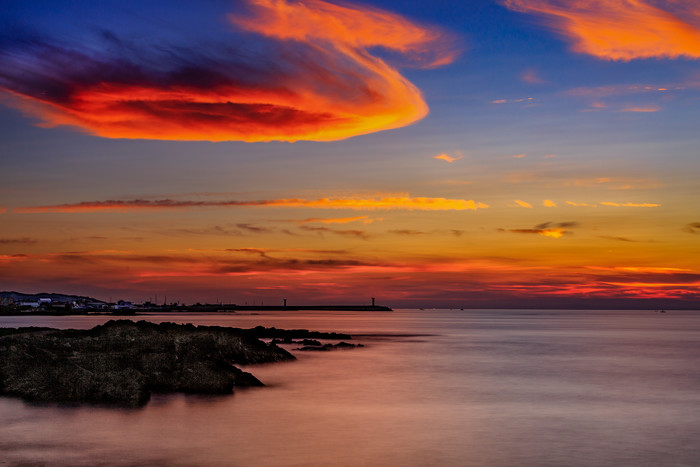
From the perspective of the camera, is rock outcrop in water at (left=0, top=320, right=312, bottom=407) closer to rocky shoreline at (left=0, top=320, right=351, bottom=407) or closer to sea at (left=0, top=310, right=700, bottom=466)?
rocky shoreline at (left=0, top=320, right=351, bottom=407)

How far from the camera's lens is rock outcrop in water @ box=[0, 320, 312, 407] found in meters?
27.2

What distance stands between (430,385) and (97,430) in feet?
71.0

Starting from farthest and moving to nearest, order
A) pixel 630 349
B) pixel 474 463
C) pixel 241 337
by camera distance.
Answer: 1. pixel 630 349
2. pixel 241 337
3. pixel 474 463

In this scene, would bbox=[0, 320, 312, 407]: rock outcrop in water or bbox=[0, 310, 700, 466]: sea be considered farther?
bbox=[0, 320, 312, 407]: rock outcrop in water

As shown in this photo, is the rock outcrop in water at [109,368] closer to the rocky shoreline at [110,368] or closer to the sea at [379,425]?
the rocky shoreline at [110,368]

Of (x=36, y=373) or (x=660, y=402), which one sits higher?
(x=36, y=373)

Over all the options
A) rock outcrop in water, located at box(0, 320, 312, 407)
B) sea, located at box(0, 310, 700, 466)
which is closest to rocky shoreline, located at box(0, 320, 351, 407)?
rock outcrop in water, located at box(0, 320, 312, 407)

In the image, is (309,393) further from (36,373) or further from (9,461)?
(9,461)

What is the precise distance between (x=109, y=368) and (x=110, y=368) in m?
0.05

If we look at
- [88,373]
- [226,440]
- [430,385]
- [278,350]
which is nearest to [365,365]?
[278,350]

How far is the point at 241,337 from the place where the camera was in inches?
1950

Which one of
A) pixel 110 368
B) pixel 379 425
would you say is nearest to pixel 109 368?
pixel 110 368

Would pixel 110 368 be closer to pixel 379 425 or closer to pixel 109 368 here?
pixel 109 368

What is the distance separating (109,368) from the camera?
28.9m
